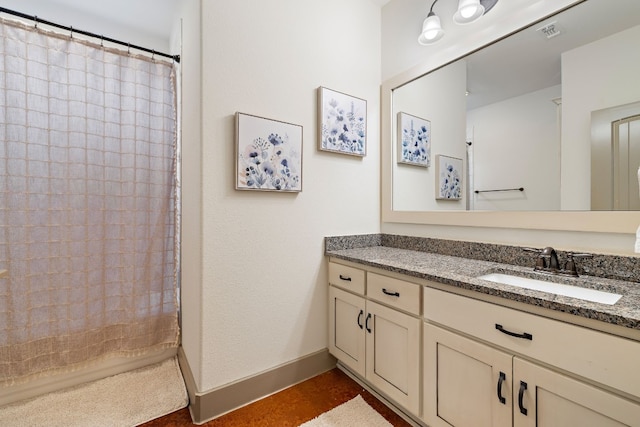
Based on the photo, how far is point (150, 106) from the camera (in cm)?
197

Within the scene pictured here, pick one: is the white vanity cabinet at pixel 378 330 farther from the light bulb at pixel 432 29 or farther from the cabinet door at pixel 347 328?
the light bulb at pixel 432 29

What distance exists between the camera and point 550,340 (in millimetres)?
911

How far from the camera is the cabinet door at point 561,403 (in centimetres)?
79

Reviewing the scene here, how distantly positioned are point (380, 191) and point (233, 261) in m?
1.26

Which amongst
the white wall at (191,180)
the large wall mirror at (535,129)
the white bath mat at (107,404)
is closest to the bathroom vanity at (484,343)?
the large wall mirror at (535,129)

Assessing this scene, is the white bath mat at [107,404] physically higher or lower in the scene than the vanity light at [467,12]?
lower

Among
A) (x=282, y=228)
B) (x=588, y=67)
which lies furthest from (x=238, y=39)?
(x=588, y=67)

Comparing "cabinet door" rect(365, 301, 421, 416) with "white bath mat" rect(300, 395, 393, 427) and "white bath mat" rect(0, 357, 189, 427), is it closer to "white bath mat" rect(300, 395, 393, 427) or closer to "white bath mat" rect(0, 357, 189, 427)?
"white bath mat" rect(300, 395, 393, 427)

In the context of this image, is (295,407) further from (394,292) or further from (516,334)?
(516,334)

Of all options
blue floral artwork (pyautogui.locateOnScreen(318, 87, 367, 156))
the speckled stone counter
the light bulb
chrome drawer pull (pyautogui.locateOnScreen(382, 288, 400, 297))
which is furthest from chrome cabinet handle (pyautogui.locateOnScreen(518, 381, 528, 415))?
the light bulb

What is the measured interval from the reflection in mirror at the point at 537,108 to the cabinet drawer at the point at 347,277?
70 centimetres

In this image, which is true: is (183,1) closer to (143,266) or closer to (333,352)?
(143,266)

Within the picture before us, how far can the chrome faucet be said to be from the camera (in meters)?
1.27

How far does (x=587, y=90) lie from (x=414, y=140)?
948mm
